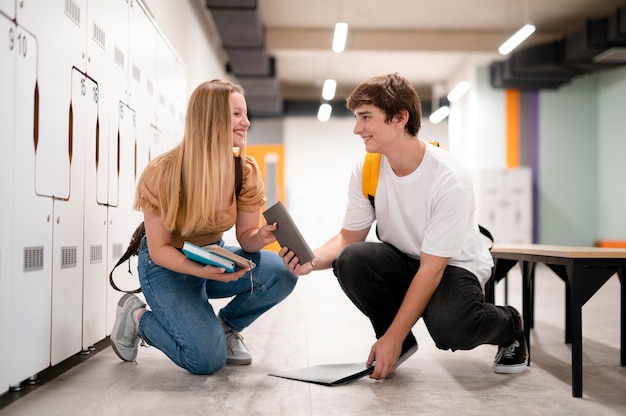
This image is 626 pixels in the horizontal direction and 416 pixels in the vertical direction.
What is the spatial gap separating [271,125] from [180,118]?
8.56 meters

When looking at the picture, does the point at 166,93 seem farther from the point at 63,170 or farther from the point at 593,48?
the point at 593,48

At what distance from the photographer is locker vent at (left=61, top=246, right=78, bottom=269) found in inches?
91.6

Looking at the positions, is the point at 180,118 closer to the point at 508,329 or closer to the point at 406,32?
the point at 508,329

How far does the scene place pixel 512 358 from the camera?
237 cm

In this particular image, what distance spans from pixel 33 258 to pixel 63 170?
0.41m

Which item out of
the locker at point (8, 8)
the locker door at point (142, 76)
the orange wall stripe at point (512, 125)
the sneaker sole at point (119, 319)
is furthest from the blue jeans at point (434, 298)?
the orange wall stripe at point (512, 125)

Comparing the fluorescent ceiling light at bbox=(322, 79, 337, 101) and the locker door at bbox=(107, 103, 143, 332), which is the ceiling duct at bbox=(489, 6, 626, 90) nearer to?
the fluorescent ceiling light at bbox=(322, 79, 337, 101)

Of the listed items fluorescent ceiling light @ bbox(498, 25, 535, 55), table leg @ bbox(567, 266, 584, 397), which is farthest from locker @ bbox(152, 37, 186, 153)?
fluorescent ceiling light @ bbox(498, 25, 535, 55)

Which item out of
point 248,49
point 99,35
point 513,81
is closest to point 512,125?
point 513,81

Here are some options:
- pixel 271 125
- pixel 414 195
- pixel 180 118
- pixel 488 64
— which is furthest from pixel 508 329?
pixel 271 125

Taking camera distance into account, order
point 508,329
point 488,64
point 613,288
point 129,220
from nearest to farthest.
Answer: point 508,329 → point 129,220 → point 613,288 → point 488,64

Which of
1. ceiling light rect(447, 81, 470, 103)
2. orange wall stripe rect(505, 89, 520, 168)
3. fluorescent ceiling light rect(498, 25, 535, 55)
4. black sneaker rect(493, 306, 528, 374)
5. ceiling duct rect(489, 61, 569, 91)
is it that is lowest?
black sneaker rect(493, 306, 528, 374)

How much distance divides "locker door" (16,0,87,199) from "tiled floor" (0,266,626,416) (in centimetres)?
72

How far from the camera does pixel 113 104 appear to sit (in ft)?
9.85
